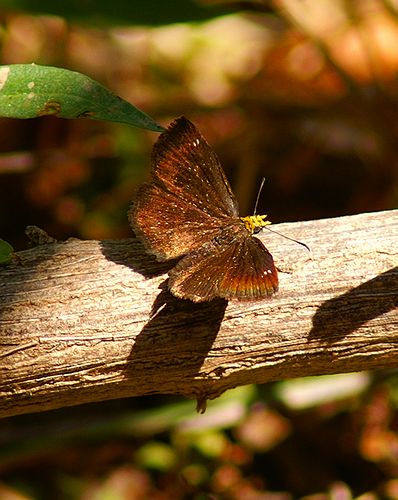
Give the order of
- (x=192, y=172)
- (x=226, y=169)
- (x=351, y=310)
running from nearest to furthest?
(x=351, y=310) → (x=192, y=172) → (x=226, y=169)

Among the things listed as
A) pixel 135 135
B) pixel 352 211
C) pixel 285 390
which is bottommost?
pixel 285 390

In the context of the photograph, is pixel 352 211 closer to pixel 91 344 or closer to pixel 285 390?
pixel 285 390

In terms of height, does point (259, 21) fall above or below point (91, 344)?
above

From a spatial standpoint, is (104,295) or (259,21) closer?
(104,295)

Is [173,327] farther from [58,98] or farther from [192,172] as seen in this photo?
[58,98]

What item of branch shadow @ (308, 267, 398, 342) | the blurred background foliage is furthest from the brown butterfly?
the blurred background foliage

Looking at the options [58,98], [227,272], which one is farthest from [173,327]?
[58,98]

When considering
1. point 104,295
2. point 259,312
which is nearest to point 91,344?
point 104,295

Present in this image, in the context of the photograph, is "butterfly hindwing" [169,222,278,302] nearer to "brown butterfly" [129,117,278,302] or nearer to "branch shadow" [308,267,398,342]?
"brown butterfly" [129,117,278,302]
